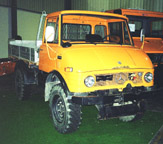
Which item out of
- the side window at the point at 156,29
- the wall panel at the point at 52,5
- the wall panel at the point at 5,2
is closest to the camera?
the side window at the point at 156,29

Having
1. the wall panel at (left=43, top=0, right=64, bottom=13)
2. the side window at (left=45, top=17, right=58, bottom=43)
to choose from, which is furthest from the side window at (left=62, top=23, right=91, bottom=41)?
the wall panel at (left=43, top=0, right=64, bottom=13)

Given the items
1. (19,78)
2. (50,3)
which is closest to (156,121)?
(19,78)

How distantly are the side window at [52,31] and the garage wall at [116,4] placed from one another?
37.4ft

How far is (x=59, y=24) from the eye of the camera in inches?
192

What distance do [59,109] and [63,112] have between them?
0.18 m

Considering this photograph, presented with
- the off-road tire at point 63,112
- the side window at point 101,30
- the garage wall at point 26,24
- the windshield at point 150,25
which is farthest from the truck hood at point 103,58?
the garage wall at point 26,24

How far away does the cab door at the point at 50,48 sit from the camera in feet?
15.6

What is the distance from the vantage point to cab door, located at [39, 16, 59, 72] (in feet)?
15.6

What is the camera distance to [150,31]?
8.62 m

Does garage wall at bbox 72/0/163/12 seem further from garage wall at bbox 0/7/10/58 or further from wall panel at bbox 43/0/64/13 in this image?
garage wall at bbox 0/7/10/58

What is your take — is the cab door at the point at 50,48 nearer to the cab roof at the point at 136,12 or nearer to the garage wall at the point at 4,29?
the cab roof at the point at 136,12

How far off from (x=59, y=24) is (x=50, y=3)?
569 inches

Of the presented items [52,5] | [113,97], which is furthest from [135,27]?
[52,5]

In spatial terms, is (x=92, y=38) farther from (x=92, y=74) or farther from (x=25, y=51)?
(x=25, y=51)
